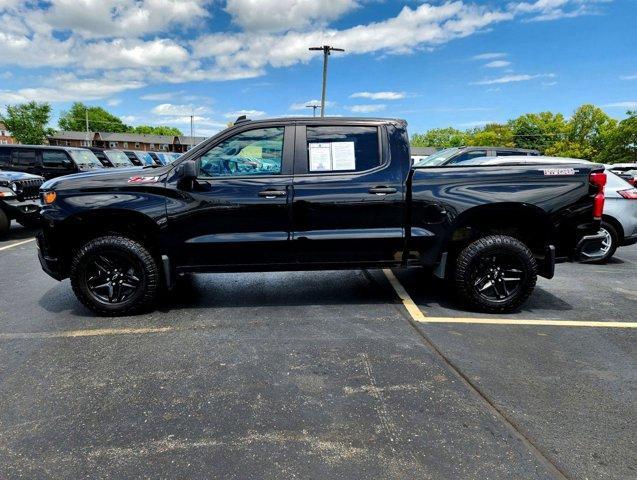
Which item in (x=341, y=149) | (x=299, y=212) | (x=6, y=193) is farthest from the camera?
(x=6, y=193)

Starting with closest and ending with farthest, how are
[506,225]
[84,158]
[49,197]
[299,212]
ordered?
1. [49,197]
2. [299,212]
3. [506,225]
4. [84,158]

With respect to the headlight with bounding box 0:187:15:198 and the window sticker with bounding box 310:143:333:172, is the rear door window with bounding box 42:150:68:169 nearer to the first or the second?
the headlight with bounding box 0:187:15:198

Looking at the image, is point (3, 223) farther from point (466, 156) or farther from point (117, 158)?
point (117, 158)

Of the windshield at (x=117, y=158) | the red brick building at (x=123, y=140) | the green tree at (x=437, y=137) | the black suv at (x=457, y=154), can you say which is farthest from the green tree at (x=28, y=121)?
the green tree at (x=437, y=137)

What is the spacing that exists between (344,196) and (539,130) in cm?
9275

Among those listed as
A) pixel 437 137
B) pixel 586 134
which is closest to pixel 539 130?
pixel 586 134

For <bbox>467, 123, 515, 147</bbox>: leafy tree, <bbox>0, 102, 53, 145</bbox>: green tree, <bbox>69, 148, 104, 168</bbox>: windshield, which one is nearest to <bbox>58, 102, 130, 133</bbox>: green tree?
<bbox>0, 102, 53, 145</bbox>: green tree

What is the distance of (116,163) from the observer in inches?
771

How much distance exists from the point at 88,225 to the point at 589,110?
274ft

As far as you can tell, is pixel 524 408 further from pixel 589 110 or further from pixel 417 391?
pixel 589 110

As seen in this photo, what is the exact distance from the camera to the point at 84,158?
1369cm

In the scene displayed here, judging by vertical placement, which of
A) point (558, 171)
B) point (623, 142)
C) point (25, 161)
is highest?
point (623, 142)

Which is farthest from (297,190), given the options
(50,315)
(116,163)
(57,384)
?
(116,163)

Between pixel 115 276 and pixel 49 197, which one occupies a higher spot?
pixel 49 197
